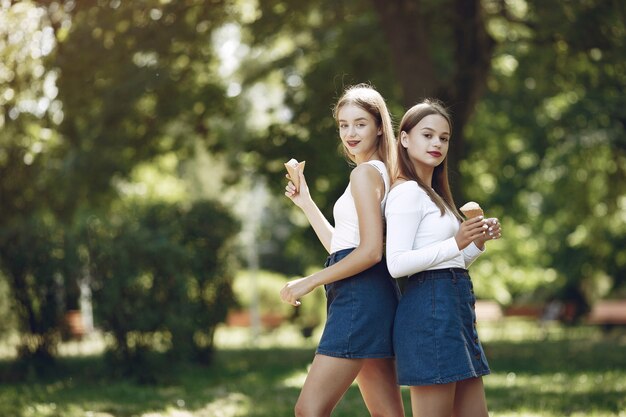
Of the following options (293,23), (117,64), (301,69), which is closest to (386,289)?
(117,64)

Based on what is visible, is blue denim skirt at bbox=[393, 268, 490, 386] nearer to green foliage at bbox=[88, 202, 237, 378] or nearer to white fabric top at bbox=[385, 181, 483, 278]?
white fabric top at bbox=[385, 181, 483, 278]

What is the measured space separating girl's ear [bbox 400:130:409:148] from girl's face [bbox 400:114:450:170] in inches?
0.9

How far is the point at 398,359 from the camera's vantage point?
453 centimetres

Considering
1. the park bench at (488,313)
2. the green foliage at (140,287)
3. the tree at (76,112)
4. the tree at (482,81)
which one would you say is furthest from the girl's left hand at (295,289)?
the park bench at (488,313)

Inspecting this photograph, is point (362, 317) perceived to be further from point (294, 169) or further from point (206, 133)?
point (206, 133)

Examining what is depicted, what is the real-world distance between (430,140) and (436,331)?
91 centimetres

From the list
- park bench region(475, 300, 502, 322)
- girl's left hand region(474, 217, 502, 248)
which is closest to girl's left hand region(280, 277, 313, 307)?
girl's left hand region(474, 217, 502, 248)

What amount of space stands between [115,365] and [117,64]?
4.75m

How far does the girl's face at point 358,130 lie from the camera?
192 inches

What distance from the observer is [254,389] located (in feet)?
35.0

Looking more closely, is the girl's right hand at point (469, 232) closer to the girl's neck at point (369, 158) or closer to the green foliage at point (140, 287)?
the girl's neck at point (369, 158)

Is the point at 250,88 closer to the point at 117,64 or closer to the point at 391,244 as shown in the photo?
the point at 117,64

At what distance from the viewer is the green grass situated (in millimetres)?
8672

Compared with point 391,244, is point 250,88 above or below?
above
